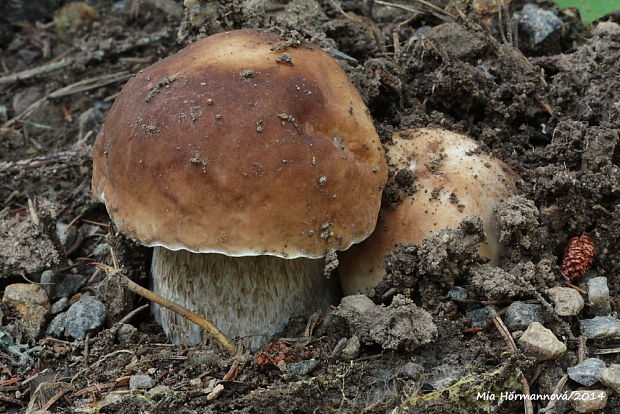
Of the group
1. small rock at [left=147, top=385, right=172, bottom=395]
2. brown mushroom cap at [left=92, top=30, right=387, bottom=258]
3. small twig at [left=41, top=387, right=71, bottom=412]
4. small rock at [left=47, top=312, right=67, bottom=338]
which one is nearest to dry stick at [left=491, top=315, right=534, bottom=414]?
brown mushroom cap at [left=92, top=30, right=387, bottom=258]

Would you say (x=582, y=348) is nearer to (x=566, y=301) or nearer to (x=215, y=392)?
(x=566, y=301)

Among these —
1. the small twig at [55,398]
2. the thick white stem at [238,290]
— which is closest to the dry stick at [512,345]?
the thick white stem at [238,290]

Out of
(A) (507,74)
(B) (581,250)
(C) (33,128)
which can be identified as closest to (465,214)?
(B) (581,250)

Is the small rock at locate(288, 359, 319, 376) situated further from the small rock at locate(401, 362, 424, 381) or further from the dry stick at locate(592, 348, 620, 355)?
the dry stick at locate(592, 348, 620, 355)

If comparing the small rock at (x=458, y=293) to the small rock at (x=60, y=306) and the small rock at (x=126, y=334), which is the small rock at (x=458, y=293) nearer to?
the small rock at (x=126, y=334)

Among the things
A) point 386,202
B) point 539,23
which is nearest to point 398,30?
point 539,23
